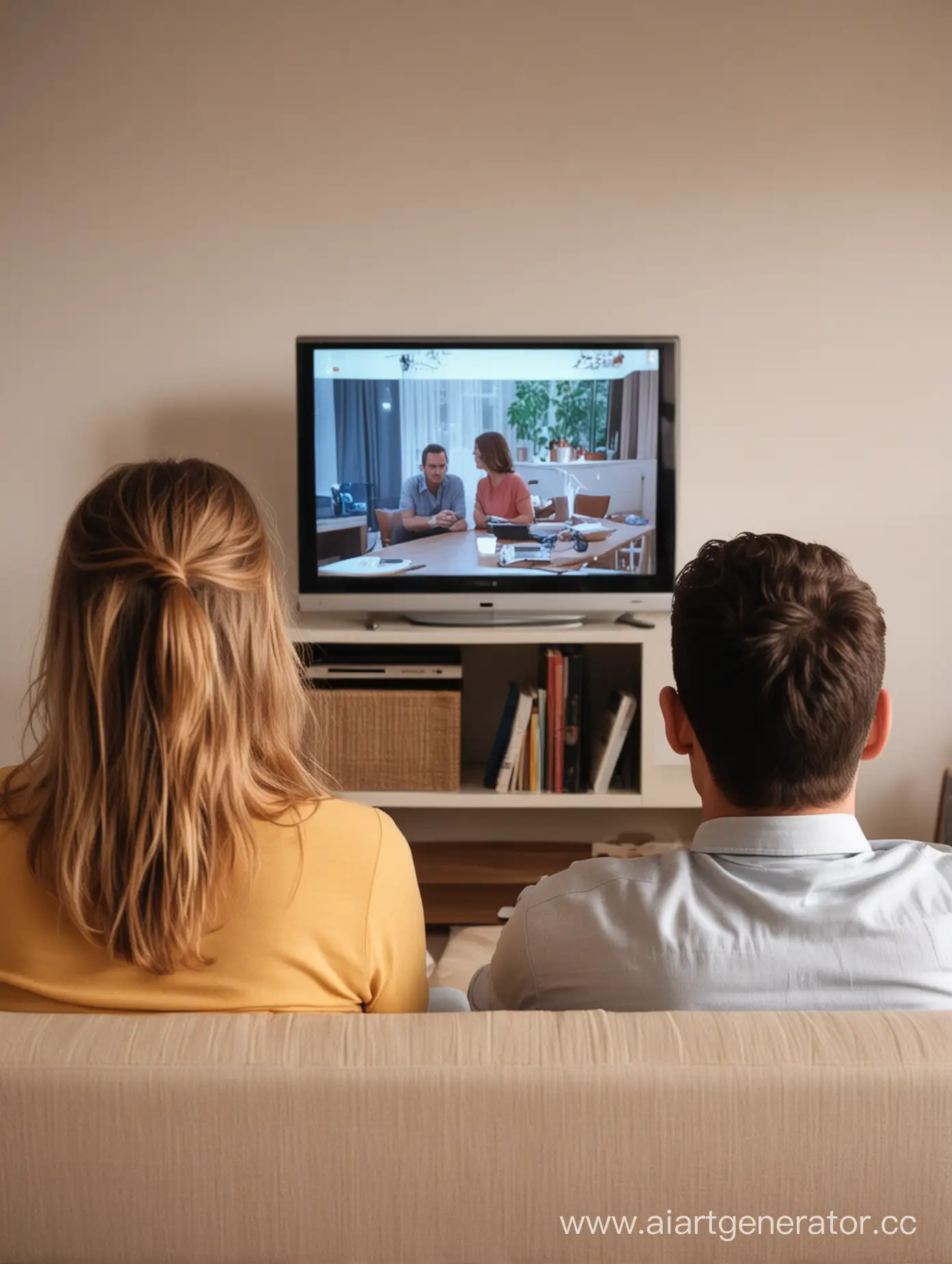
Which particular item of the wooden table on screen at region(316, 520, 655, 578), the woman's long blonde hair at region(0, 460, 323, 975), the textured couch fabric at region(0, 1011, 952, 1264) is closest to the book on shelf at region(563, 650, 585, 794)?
the wooden table on screen at region(316, 520, 655, 578)

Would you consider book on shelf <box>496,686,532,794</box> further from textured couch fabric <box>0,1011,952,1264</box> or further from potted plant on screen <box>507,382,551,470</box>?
textured couch fabric <box>0,1011,952,1264</box>

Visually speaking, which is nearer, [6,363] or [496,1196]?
[496,1196]

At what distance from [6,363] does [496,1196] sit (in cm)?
292

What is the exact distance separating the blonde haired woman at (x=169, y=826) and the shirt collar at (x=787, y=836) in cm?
31

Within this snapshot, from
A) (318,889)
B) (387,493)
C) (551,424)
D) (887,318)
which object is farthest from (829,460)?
(318,889)

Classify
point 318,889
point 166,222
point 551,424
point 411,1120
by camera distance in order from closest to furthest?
point 411,1120
point 318,889
point 551,424
point 166,222

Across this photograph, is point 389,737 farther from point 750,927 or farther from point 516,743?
point 750,927

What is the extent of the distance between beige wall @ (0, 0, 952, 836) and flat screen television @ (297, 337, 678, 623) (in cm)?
26

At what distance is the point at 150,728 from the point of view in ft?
3.25

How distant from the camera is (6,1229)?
0.80m

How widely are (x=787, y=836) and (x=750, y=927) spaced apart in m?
0.10

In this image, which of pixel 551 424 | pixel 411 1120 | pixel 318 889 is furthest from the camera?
pixel 551 424

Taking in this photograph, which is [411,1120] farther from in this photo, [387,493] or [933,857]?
[387,493]

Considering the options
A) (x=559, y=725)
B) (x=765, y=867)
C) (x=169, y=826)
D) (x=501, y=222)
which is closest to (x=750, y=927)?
(x=765, y=867)
